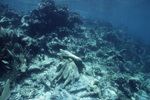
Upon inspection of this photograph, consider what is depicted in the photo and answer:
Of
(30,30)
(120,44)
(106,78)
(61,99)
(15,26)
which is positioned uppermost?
(120,44)

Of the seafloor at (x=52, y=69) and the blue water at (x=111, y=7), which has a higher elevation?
the blue water at (x=111, y=7)

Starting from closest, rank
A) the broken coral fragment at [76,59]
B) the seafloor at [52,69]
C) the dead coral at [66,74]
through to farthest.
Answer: the seafloor at [52,69] → the dead coral at [66,74] → the broken coral fragment at [76,59]

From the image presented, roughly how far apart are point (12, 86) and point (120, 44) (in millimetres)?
15873

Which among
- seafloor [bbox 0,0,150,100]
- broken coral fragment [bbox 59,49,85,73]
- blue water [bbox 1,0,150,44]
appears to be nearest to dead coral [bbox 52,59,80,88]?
seafloor [bbox 0,0,150,100]

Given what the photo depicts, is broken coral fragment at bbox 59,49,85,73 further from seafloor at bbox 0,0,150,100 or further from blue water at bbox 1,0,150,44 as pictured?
blue water at bbox 1,0,150,44

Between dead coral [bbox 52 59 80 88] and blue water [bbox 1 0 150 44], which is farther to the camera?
blue water [bbox 1 0 150 44]

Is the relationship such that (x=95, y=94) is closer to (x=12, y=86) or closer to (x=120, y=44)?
(x=12, y=86)

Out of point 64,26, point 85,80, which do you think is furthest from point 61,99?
point 64,26

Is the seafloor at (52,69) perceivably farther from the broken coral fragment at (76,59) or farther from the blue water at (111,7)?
the blue water at (111,7)

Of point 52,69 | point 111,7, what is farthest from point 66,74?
point 111,7

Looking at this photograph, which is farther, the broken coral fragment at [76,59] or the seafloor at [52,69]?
the broken coral fragment at [76,59]

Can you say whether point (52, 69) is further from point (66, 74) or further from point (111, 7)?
point (111, 7)

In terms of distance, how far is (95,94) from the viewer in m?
5.78

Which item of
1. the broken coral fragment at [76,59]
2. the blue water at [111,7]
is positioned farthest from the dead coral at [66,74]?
the blue water at [111,7]
